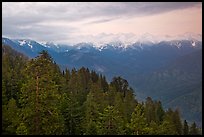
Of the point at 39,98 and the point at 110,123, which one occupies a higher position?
the point at 39,98

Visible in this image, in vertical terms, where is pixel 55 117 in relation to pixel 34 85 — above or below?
below

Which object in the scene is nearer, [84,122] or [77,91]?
[84,122]

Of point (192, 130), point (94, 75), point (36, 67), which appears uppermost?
point (94, 75)

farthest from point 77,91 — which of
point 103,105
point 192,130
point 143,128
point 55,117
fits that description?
point 192,130

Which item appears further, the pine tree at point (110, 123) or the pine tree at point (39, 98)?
the pine tree at point (110, 123)

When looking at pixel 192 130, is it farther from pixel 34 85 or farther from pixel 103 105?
pixel 34 85

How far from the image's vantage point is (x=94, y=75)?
97625mm

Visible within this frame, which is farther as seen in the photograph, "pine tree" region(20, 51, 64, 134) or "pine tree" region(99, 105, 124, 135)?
"pine tree" region(99, 105, 124, 135)

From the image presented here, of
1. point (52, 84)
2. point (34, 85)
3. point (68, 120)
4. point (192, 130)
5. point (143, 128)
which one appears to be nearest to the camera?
point (34, 85)

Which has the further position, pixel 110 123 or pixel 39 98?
pixel 110 123

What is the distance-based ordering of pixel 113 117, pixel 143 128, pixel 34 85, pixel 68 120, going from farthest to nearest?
1. pixel 68 120
2. pixel 143 128
3. pixel 113 117
4. pixel 34 85

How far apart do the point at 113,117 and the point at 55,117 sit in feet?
20.4

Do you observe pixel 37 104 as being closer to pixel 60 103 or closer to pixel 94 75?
pixel 60 103

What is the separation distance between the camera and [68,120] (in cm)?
5003
